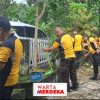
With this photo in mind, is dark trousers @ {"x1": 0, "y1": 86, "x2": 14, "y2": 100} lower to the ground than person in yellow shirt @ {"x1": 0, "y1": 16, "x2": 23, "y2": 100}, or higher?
lower

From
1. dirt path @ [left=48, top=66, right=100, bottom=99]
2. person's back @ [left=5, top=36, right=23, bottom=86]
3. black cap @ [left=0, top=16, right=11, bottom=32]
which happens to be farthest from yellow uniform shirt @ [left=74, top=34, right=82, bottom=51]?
black cap @ [left=0, top=16, right=11, bottom=32]

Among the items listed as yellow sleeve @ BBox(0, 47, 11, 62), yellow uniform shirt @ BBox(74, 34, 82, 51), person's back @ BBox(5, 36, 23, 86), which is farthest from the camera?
yellow uniform shirt @ BBox(74, 34, 82, 51)

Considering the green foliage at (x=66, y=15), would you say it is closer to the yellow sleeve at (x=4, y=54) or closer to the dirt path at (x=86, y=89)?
the dirt path at (x=86, y=89)

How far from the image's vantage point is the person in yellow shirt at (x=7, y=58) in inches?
212

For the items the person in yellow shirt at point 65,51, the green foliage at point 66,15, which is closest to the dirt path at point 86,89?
the person in yellow shirt at point 65,51

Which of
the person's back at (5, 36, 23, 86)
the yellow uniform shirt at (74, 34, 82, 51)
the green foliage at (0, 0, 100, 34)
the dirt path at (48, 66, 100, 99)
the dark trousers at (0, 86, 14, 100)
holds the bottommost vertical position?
the dirt path at (48, 66, 100, 99)


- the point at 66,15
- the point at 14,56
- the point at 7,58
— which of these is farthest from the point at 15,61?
the point at 66,15

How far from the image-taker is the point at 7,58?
5414mm

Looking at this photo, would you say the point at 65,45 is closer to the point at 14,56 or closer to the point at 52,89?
the point at 52,89

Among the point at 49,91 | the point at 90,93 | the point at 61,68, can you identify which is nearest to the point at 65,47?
the point at 61,68

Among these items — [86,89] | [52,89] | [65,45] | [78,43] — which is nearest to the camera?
[52,89]

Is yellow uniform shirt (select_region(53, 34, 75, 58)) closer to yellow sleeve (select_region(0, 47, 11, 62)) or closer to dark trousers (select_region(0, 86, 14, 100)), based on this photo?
dark trousers (select_region(0, 86, 14, 100))

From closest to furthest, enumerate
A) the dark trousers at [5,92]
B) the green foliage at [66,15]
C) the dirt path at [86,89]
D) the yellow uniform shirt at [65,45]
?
the dark trousers at [5,92], the dirt path at [86,89], the yellow uniform shirt at [65,45], the green foliage at [66,15]

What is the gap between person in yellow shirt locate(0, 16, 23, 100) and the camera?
539 centimetres
